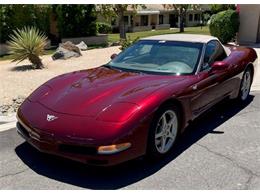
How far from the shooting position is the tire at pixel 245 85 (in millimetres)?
6248

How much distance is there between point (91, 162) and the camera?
11.3 feet

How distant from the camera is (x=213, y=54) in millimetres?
5387

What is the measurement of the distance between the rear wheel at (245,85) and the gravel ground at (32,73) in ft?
14.0

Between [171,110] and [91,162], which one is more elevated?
[171,110]

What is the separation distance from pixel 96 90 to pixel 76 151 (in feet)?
3.00

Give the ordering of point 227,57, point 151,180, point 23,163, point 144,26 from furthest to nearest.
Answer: point 144,26
point 227,57
point 23,163
point 151,180

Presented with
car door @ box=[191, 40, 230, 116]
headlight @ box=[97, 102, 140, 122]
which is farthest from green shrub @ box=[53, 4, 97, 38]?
headlight @ box=[97, 102, 140, 122]

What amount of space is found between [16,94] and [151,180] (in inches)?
189

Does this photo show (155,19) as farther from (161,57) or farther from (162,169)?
(162,169)

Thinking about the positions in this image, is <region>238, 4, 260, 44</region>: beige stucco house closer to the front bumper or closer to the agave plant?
the agave plant

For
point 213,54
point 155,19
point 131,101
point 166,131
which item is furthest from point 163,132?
point 155,19

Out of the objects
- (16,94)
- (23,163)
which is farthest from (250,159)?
(16,94)

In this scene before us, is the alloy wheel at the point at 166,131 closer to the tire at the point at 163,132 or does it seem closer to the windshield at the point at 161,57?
the tire at the point at 163,132
